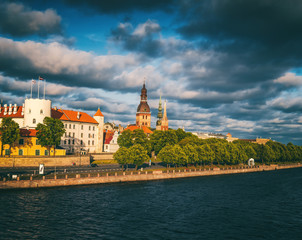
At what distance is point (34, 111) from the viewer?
105625 mm

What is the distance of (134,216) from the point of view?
46.9m

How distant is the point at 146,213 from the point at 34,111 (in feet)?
247

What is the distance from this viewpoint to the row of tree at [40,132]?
8419 cm

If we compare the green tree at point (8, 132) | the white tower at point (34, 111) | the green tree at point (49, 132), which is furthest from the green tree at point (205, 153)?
the green tree at point (8, 132)

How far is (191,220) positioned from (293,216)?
20.9 m

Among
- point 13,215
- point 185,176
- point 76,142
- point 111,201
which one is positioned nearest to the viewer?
point 13,215

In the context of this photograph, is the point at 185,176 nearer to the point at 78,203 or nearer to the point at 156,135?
the point at 156,135

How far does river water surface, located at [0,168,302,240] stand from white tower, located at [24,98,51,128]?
161 ft

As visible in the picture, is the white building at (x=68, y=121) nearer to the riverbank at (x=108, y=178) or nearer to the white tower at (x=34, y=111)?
the white tower at (x=34, y=111)

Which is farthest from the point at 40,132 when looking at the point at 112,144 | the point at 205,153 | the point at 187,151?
the point at 205,153

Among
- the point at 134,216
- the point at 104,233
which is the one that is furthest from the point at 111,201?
the point at 104,233

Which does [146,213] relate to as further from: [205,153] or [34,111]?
[34,111]

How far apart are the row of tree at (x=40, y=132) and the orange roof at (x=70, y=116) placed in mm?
25760

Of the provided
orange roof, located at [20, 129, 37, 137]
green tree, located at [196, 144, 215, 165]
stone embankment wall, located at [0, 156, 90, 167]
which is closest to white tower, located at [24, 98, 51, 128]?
orange roof, located at [20, 129, 37, 137]
